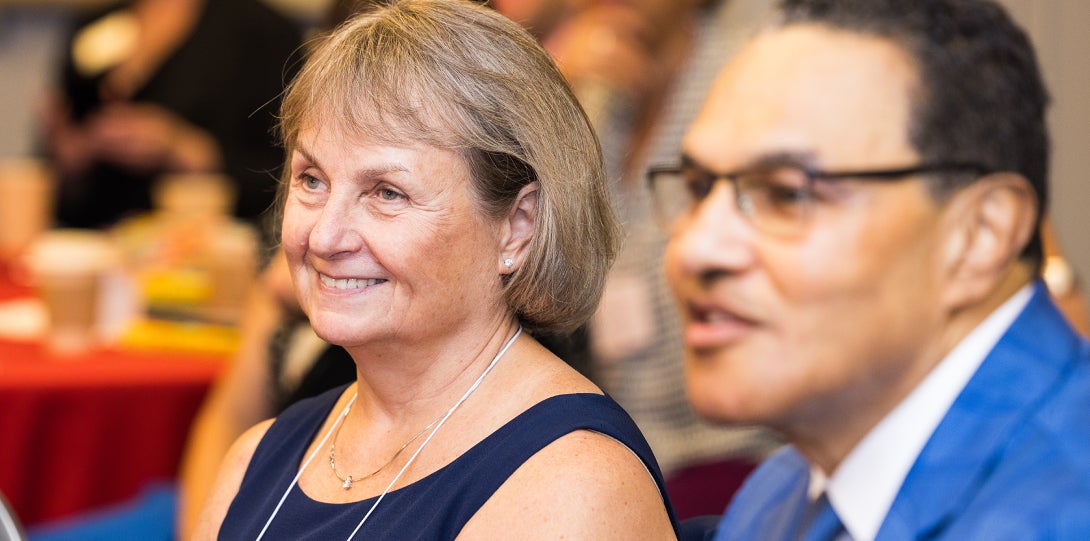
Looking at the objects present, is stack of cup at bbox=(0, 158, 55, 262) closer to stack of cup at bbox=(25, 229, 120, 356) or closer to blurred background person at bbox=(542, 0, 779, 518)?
stack of cup at bbox=(25, 229, 120, 356)

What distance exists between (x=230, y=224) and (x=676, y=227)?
2.76m

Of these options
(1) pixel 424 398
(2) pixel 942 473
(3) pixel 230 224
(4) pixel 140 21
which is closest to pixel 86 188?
(4) pixel 140 21

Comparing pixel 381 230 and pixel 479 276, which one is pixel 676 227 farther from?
A: pixel 381 230

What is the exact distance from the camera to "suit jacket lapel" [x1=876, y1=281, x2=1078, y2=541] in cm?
136

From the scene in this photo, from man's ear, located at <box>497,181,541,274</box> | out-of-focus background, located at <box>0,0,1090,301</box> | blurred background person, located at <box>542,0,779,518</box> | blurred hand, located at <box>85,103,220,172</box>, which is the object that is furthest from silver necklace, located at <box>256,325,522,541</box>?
blurred hand, located at <box>85,103,220,172</box>

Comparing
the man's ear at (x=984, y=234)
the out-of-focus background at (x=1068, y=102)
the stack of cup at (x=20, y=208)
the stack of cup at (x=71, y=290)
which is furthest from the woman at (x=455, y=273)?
the stack of cup at (x=20, y=208)

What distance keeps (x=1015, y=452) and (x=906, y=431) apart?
0.47 ft

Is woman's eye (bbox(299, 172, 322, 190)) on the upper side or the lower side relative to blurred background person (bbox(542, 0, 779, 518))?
upper

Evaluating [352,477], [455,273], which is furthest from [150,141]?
[455,273]

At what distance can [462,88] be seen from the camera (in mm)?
1307

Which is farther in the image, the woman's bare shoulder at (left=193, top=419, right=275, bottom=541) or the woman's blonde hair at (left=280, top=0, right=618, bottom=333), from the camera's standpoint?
the woman's bare shoulder at (left=193, top=419, right=275, bottom=541)

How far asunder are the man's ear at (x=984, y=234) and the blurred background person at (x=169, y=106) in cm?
352

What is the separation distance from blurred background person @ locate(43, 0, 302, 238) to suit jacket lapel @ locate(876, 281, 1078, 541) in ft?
11.6

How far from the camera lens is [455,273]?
53.4 inches
